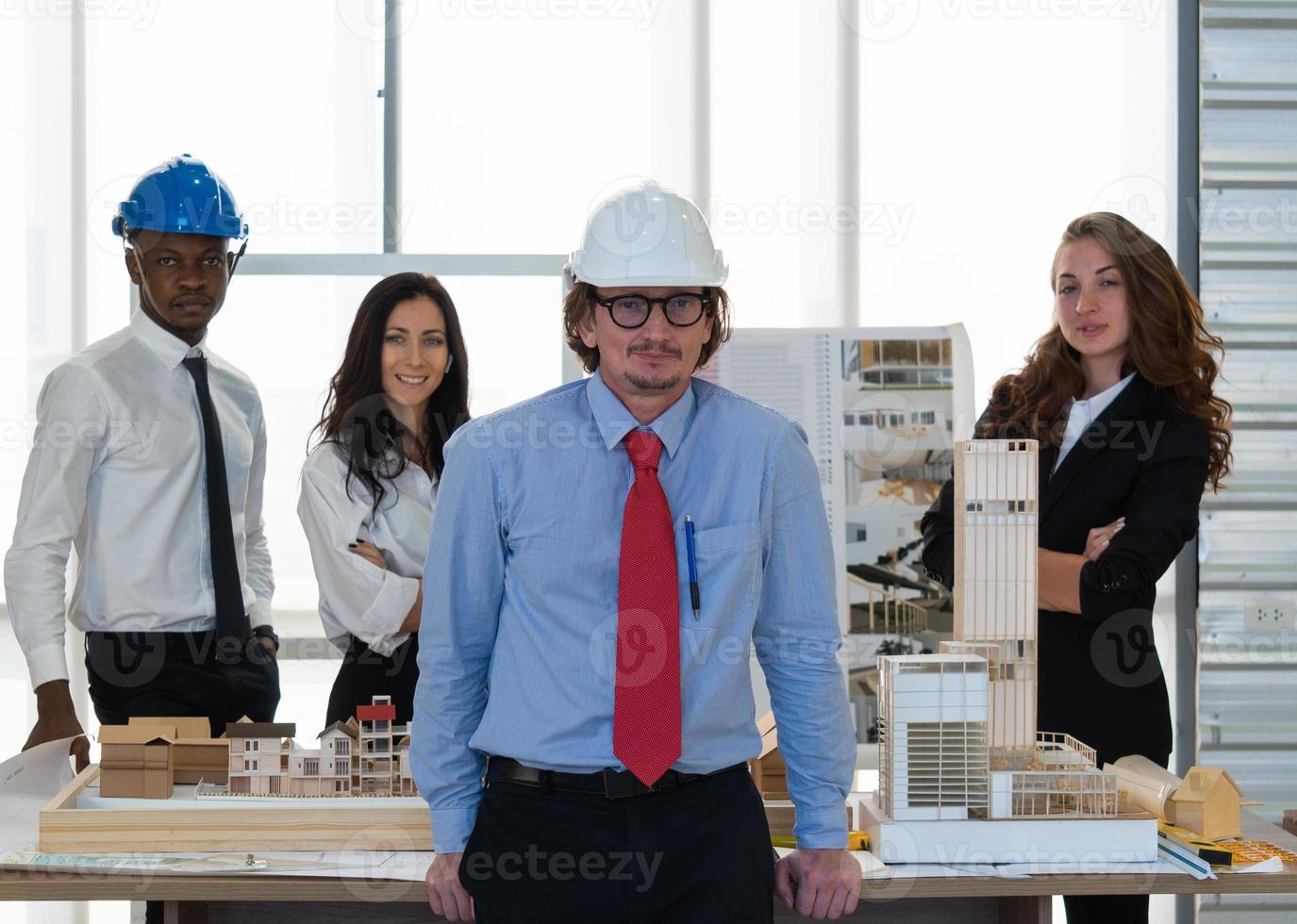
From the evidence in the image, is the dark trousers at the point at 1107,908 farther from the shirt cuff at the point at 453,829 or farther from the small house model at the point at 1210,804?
the shirt cuff at the point at 453,829

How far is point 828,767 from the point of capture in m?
1.97

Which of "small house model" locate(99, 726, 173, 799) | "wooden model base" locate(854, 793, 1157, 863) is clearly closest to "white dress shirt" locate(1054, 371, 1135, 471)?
"wooden model base" locate(854, 793, 1157, 863)

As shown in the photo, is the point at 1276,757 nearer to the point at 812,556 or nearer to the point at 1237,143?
the point at 1237,143

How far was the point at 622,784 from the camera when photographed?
182 centimetres

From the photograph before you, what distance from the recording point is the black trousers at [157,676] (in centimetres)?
294

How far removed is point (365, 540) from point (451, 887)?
1.34 meters

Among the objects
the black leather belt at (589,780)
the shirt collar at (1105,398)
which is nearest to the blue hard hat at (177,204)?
the black leather belt at (589,780)

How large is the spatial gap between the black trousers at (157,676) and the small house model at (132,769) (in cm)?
60

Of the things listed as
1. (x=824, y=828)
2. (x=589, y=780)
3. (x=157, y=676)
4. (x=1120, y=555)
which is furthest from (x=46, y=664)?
(x=1120, y=555)

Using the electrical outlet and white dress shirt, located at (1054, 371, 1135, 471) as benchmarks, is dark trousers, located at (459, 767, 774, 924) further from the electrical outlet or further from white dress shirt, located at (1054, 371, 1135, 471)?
the electrical outlet

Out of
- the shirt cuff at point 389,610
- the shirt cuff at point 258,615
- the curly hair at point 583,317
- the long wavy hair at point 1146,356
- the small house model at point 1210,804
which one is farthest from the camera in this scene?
the shirt cuff at point 258,615

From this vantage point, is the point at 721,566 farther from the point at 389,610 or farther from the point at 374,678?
the point at 374,678

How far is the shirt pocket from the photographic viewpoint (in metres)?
1.92

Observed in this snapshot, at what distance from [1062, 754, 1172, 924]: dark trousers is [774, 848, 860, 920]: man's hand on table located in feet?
2.97
